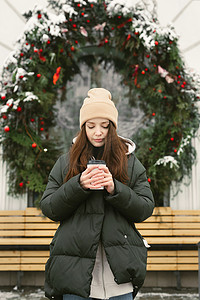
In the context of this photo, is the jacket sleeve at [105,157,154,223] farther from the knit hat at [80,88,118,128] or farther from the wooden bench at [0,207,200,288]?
the wooden bench at [0,207,200,288]

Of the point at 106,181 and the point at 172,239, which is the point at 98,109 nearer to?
the point at 106,181

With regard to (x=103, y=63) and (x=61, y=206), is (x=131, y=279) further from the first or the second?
(x=103, y=63)

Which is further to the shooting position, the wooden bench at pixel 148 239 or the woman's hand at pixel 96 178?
the wooden bench at pixel 148 239

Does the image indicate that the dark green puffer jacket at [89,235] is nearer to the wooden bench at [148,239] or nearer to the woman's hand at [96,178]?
the woman's hand at [96,178]

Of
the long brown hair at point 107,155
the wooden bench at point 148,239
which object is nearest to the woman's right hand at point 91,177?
the long brown hair at point 107,155

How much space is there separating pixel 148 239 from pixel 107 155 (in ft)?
9.51

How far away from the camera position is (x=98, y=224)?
132 centimetres

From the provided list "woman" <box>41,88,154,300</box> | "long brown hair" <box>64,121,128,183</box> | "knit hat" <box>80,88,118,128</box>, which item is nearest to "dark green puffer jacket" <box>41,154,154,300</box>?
"woman" <box>41,88,154,300</box>

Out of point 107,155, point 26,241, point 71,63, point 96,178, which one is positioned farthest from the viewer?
point 71,63

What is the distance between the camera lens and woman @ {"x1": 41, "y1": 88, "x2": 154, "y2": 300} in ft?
4.21

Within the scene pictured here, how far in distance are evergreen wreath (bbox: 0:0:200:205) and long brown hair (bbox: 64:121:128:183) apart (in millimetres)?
2660

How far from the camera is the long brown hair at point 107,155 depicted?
4.69 ft

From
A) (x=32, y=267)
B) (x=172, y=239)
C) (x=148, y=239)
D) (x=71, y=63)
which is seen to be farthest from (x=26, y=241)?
(x=71, y=63)

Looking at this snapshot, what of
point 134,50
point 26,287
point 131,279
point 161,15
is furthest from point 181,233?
point 161,15
